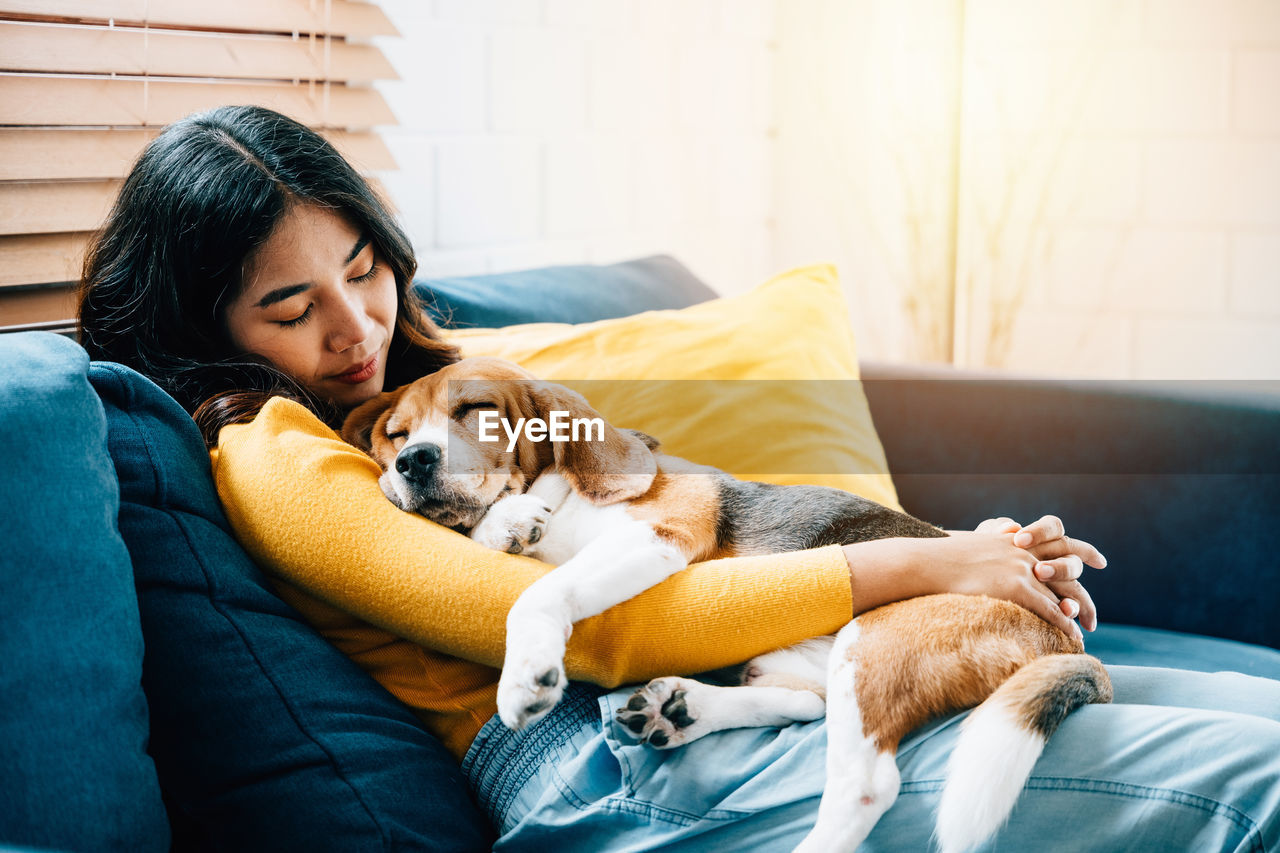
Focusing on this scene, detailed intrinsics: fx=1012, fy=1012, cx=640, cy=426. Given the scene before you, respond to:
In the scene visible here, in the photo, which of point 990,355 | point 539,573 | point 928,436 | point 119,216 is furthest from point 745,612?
point 990,355

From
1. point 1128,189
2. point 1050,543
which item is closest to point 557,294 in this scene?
point 1050,543

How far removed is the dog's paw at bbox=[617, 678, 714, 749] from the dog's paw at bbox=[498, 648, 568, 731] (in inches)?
4.2

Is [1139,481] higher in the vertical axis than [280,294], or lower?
lower

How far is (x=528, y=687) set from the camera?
0.79 metres

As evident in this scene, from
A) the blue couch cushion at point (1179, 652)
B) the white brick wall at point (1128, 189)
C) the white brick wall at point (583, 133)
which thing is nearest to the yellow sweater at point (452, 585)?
the blue couch cushion at point (1179, 652)

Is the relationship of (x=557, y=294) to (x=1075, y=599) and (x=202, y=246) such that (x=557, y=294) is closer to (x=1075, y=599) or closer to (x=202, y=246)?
(x=202, y=246)

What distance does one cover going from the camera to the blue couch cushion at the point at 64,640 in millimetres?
719

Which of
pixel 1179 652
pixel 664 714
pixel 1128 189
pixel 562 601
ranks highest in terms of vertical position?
pixel 1128 189

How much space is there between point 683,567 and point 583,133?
5.21 ft

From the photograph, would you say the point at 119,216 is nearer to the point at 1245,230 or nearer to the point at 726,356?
the point at 726,356

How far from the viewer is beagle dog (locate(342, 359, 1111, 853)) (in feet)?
2.70

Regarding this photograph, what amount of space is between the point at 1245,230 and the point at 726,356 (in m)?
1.71

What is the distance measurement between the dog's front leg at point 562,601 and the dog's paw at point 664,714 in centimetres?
8

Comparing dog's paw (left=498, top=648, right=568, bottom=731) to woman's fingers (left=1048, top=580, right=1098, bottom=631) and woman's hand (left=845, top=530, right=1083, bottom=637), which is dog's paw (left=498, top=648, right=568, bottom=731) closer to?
woman's hand (left=845, top=530, right=1083, bottom=637)
